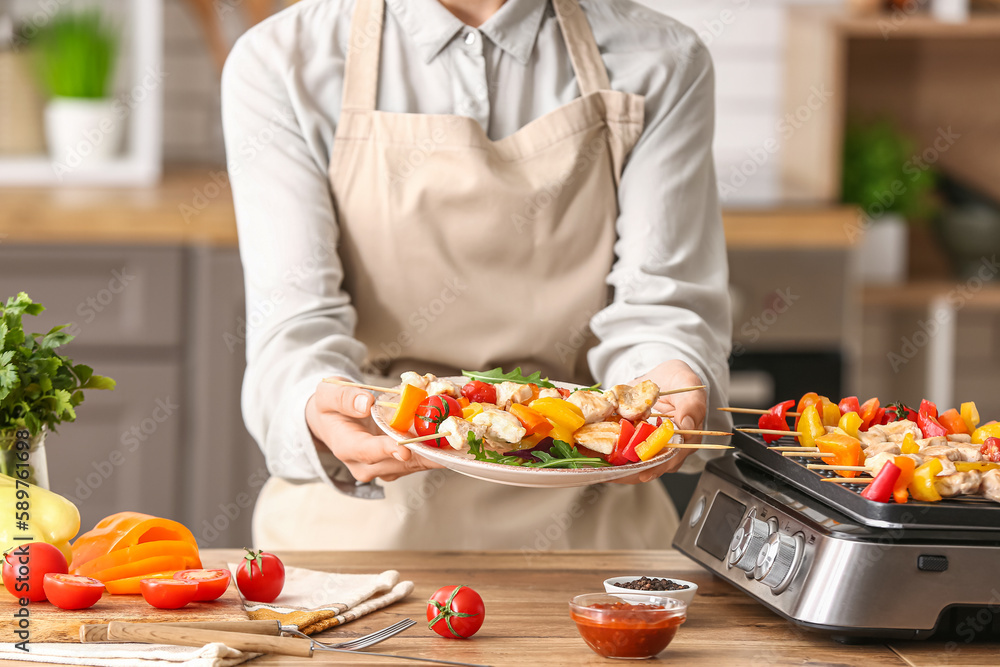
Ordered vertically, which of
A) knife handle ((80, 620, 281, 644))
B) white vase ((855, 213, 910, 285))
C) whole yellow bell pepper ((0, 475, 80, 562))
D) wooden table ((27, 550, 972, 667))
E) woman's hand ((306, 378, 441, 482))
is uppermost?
white vase ((855, 213, 910, 285))

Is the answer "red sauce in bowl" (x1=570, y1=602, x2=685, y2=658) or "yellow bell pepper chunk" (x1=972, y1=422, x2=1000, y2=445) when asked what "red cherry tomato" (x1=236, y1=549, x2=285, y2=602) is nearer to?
"red sauce in bowl" (x1=570, y1=602, x2=685, y2=658)

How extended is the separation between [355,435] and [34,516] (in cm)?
34

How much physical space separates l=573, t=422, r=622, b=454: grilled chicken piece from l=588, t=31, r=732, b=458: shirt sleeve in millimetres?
263

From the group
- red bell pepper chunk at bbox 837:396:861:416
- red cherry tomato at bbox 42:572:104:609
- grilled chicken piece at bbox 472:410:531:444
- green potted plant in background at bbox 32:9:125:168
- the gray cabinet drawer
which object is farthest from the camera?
green potted plant in background at bbox 32:9:125:168

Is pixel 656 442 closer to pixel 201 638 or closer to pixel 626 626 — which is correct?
pixel 626 626

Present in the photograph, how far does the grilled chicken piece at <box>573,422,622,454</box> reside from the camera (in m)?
1.13

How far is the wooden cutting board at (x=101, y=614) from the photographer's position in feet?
3.13

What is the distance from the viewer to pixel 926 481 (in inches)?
38.1

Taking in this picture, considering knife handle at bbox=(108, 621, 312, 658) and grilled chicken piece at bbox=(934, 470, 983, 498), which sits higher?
grilled chicken piece at bbox=(934, 470, 983, 498)

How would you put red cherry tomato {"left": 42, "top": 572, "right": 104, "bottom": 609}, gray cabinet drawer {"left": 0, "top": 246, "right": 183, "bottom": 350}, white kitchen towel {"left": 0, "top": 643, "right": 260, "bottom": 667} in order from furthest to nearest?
gray cabinet drawer {"left": 0, "top": 246, "right": 183, "bottom": 350}
red cherry tomato {"left": 42, "top": 572, "right": 104, "bottom": 609}
white kitchen towel {"left": 0, "top": 643, "right": 260, "bottom": 667}

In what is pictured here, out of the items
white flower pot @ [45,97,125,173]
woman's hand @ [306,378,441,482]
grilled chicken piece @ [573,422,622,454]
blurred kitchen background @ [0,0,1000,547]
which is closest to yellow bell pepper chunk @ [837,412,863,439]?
grilled chicken piece @ [573,422,622,454]

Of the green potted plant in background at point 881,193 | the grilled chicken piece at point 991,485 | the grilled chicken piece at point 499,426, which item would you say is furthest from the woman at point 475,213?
the green potted plant in background at point 881,193

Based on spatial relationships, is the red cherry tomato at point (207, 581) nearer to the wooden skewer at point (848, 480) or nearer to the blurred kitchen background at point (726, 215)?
the wooden skewer at point (848, 480)

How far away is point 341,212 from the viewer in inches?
58.9
